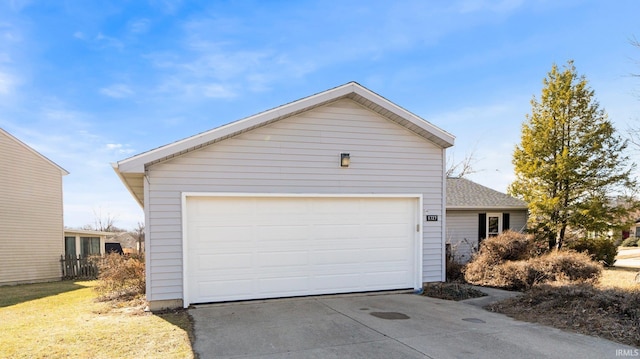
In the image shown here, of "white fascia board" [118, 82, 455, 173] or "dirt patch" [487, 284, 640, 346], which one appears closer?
"dirt patch" [487, 284, 640, 346]

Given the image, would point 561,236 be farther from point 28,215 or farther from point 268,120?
point 28,215

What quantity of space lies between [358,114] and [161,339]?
5.64 meters

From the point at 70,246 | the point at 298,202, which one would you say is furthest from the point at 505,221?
the point at 70,246

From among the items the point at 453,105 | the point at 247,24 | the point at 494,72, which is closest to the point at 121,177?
the point at 247,24

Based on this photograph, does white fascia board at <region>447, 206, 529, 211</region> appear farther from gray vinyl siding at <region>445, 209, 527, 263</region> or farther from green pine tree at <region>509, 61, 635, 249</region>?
green pine tree at <region>509, 61, 635, 249</region>

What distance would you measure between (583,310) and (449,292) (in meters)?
2.58

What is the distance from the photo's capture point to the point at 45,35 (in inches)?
359

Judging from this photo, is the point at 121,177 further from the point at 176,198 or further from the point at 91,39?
the point at 91,39

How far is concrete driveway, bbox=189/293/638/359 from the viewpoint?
13.8ft

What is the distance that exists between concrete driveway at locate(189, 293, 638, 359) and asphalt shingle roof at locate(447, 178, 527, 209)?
29.1ft

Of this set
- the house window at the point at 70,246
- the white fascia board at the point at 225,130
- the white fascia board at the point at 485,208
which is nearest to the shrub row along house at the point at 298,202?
the white fascia board at the point at 225,130

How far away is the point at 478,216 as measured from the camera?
15.4 metres

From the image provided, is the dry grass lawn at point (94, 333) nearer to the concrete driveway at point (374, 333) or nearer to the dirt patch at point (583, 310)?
the concrete driveway at point (374, 333)

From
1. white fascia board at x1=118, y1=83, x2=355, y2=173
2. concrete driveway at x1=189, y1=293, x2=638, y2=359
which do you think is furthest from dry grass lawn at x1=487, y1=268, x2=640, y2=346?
white fascia board at x1=118, y1=83, x2=355, y2=173
